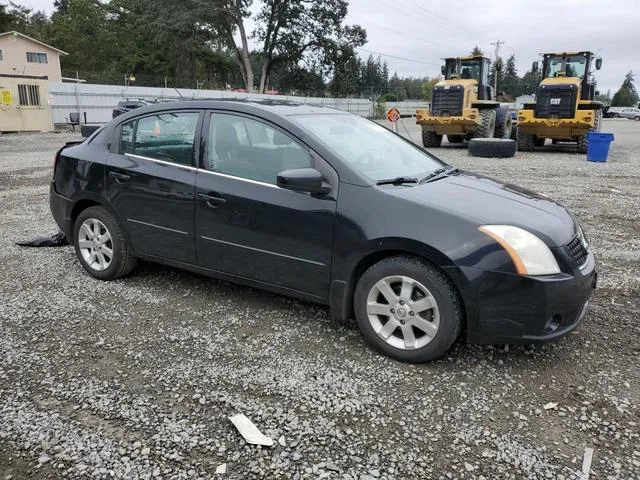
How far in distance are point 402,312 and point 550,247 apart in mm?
938

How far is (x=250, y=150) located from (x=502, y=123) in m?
17.2

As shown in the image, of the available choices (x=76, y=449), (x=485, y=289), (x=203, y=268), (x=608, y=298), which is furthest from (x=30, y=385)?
(x=608, y=298)

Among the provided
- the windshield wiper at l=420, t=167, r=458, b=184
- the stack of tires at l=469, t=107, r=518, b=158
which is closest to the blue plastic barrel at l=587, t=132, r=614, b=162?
the stack of tires at l=469, t=107, r=518, b=158

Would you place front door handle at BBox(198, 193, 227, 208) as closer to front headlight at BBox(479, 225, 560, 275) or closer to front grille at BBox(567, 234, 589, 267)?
front headlight at BBox(479, 225, 560, 275)

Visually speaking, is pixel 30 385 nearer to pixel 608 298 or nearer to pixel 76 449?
pixel 76 449

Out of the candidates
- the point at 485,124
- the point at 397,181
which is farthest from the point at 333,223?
the point at 485,124

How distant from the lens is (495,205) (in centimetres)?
330

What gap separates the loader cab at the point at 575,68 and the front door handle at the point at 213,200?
622 inches

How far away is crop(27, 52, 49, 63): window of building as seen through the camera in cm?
4138

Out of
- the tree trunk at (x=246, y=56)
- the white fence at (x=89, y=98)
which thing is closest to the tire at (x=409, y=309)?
the white fence at (x=89, y=98)

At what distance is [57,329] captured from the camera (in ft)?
12.0

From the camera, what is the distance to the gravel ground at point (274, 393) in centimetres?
240

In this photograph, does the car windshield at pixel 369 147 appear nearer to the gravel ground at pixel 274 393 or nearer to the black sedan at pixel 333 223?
the black sedan at pixel 333 223

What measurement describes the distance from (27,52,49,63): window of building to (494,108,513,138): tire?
38.1 m
